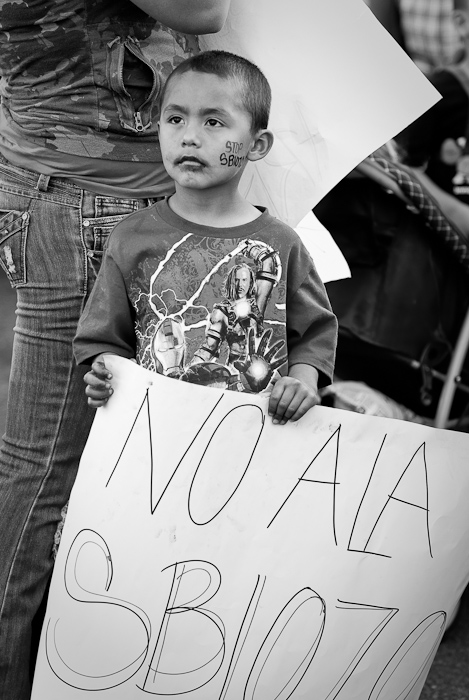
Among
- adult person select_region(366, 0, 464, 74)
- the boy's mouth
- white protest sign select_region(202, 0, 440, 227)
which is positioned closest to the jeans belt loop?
the boy's mouth

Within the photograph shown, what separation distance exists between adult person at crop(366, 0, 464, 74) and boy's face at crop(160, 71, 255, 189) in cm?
277

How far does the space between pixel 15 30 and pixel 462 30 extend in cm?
297

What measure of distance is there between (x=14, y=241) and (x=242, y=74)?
0.45 meters

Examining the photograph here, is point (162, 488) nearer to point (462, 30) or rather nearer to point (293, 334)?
point (293, 334)

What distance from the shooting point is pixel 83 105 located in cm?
166

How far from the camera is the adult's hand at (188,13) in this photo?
4.99ft

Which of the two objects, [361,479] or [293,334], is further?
[293,334]

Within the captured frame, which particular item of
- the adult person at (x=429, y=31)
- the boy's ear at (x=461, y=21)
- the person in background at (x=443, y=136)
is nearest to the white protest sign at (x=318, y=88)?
the person in background at (x=443, y=136)

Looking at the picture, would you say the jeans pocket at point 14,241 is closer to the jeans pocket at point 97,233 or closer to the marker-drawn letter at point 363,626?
the jeans pocket at point 97,233

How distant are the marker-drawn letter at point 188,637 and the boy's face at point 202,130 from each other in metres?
0.57

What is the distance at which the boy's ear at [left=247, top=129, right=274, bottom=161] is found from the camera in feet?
5.35

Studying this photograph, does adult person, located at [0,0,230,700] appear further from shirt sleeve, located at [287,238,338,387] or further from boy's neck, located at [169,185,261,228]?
shirt sleeve, located at [287,238,338,387]

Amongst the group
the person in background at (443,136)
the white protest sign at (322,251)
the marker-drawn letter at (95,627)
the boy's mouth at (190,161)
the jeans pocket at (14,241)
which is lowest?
the marker-drawn letter at (95,627)

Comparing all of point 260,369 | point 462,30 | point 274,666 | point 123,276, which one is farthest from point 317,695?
point 462,30
